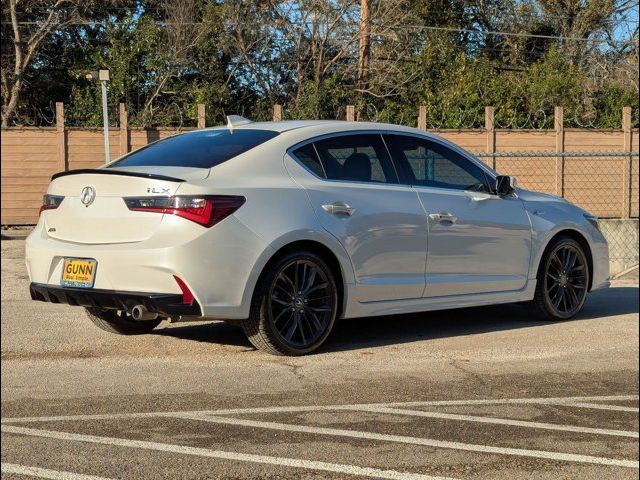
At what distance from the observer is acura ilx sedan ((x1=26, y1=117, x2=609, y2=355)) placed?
6.48 metres

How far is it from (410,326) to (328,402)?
296 centimetres

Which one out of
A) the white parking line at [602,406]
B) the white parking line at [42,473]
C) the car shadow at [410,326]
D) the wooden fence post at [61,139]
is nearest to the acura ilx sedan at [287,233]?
the car shadow at [410,326]

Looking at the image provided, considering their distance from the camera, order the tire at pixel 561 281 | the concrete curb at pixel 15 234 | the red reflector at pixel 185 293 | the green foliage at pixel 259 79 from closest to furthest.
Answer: the red reflector at pixel 185 293
the tire at pixel 561 281
the concrete curb at pixel 15 234
the green foliage at pixel 259 79

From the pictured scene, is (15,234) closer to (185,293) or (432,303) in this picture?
(432,303)

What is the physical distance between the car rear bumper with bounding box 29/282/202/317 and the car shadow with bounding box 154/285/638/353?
1.05 meters

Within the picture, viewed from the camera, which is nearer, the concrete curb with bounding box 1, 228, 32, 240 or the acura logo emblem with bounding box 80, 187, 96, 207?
the acura logo emblem with bounding box 80, 187, 96, 207

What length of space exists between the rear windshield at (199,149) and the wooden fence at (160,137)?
11.2 m

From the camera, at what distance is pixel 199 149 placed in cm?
717

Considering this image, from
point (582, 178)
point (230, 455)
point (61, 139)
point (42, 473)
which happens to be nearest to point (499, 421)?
point (230, 455)

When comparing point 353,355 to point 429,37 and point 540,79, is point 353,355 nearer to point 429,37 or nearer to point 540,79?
point 540,79

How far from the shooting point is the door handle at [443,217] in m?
7.71

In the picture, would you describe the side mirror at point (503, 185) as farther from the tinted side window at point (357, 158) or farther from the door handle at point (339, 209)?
the door handle at point (339, 209)

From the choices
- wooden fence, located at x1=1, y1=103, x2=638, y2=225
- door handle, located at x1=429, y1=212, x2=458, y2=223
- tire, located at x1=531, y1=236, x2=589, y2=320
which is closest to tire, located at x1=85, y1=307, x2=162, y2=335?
door handle, located at x1=429, y1=212, x2=458, y2=223

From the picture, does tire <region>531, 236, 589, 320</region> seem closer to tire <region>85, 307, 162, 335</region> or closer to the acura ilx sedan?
the acura ilx sedan
